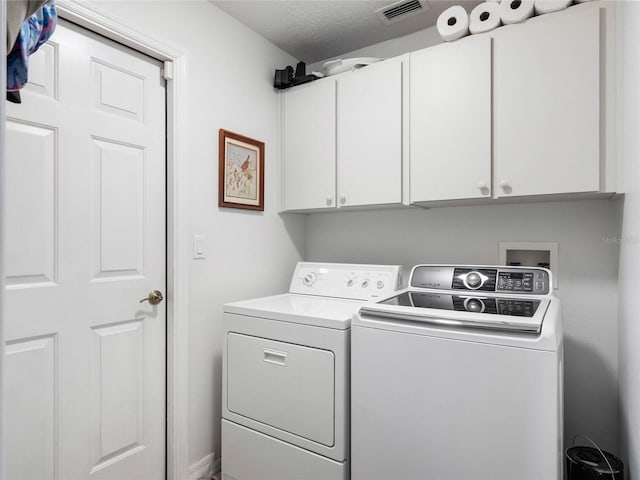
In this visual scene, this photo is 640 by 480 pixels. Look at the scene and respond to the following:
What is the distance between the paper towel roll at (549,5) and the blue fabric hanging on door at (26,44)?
1.70 meters

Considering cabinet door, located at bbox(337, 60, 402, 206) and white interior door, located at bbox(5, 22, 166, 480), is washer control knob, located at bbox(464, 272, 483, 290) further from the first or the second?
white interior door, located at bbox(5, 22, 166, 480)

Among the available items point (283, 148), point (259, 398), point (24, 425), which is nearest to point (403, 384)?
point (259, 398)

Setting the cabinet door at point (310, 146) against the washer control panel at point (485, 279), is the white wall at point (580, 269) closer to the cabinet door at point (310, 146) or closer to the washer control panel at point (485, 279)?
the washer control panel at point (485, 279)

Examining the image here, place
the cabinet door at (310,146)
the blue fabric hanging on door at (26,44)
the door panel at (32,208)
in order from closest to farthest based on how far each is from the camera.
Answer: the blue fabric hanging on door at (26,44)
the door panel at (32,208)
the cabinet door at (310,146)

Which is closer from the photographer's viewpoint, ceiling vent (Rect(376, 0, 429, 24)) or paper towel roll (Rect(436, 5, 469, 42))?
paper towel roll (Rect(436, 5, 469, 42))

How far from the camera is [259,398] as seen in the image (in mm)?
1669

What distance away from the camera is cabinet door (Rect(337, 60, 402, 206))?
6.23 ft

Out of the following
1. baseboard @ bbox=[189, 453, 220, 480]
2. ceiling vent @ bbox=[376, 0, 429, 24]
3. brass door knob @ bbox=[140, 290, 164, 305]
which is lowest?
baseboard @ bbox=[189, 453, 220, 480]

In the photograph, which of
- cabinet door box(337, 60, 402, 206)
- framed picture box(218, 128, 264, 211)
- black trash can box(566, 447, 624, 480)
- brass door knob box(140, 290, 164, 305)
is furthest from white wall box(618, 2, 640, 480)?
brass door knob box(140, 290, 164, 305)

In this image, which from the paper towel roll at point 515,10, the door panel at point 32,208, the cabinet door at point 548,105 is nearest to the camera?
the door panel at point 32,208

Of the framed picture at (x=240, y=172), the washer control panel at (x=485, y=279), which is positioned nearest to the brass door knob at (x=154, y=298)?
the framed picture at (x=240, y=172)

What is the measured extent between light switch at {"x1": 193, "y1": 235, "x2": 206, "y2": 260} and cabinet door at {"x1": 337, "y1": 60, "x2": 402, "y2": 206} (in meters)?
0.76

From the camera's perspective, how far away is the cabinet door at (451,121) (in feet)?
5.45

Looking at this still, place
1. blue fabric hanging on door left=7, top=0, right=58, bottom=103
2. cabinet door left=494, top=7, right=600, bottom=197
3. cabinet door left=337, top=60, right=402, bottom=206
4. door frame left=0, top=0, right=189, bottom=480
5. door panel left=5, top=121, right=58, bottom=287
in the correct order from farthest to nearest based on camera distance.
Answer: cabinet door left=337, top=60, right=402, bottom=206 → door frame left=0, top=0, right=189, bottom=480 → cabinet door left=494, top=7, right=600, bottom=197 → door panel left=5, top=121, right=58, bottom=287 → blue fabric hanging on door left=7, top=0, right=58, bottom=103
